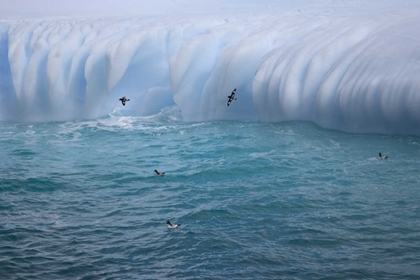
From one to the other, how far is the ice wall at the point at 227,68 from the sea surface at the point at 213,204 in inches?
21.1

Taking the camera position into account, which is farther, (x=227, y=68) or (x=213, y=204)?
(x=227, y=68)

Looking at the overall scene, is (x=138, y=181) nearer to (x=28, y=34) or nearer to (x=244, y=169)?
(x=244, y=169)

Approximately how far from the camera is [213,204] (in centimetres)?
744

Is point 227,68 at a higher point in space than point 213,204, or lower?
higher

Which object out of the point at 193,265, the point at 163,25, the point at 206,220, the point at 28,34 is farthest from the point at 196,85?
the point at 193,265

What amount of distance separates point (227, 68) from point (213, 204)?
4.86 m

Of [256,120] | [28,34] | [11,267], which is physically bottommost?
[11,267]

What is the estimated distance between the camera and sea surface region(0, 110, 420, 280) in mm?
5746

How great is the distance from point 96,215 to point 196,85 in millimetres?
5432

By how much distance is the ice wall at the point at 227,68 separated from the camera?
10094 millimetres

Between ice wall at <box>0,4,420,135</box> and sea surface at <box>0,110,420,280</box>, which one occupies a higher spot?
ice wall at <box>0,4,420,135</box>

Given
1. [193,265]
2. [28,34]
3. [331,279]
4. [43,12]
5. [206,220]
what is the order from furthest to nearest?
[43,12]
[28,34]
[206,220]
[193,265]
[331,279]

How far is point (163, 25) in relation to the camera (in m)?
13.8

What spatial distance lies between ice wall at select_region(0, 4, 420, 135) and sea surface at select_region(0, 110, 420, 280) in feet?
1.76
